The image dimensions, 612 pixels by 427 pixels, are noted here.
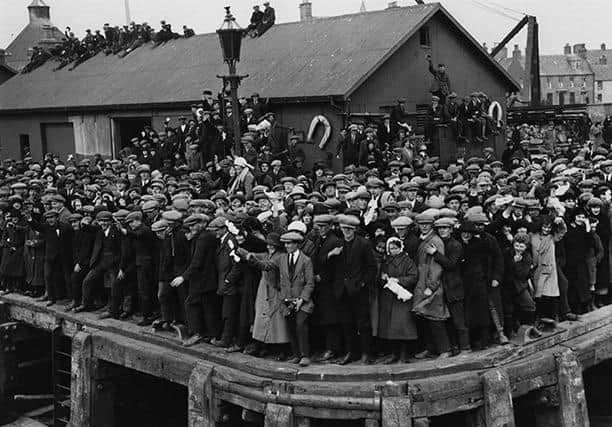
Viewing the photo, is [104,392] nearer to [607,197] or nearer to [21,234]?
[21,234]

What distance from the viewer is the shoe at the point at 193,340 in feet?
37.9

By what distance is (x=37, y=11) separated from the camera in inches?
2694

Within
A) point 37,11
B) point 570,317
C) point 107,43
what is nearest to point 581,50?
point 37,11

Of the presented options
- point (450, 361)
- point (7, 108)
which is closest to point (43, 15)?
point (7, 108)

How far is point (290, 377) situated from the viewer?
10.1m

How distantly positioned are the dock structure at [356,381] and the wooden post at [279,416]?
0.01m

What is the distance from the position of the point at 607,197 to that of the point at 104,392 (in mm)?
8818

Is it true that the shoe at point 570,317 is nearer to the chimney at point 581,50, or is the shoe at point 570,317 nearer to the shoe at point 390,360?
the shoe at point 390,360

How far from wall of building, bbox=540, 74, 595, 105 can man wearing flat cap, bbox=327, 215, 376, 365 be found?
2938 inches

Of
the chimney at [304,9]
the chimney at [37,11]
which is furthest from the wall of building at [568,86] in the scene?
the chimney at [304,9]

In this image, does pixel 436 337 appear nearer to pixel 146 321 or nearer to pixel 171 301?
pixel 171 301

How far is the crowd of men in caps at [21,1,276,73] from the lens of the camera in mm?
28891

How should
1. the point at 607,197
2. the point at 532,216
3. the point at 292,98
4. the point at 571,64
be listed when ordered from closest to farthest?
the point at 532,216
the point at 607,197
the point at 292,98
the point at 571,64

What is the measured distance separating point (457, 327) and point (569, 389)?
2.01m
